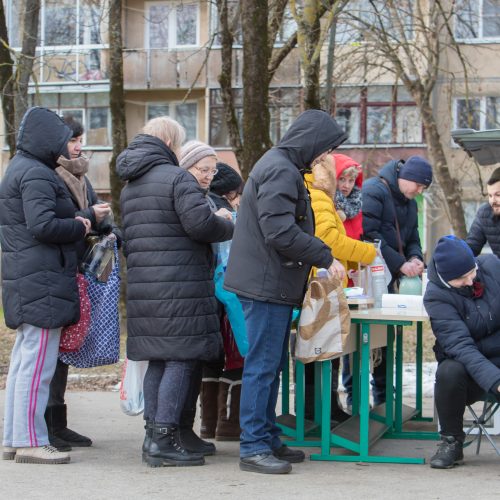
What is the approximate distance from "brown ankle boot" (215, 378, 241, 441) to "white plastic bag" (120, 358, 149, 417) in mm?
677

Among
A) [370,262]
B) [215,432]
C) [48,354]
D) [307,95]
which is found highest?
[307,95]

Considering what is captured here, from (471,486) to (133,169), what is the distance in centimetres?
246

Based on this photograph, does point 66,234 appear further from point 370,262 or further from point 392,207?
point 392,207

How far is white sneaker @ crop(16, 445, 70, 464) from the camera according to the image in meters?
6.27

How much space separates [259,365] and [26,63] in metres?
9.44

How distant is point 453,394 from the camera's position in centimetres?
617

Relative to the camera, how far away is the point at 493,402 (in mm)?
6340


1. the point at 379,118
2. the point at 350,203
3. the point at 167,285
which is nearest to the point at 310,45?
the point at 350,203

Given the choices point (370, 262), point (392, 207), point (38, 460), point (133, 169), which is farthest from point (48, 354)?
point (392, 207)

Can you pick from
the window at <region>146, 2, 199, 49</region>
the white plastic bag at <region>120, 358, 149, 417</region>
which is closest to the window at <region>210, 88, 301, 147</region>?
the window at <region>146, 2, 199, 49</region>

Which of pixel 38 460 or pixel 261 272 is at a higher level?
pixel 261 272

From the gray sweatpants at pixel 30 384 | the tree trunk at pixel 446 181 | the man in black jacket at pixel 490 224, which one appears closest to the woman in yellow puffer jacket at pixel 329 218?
the man in black jacket at pixel 490 224

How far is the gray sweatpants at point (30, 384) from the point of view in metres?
6.21

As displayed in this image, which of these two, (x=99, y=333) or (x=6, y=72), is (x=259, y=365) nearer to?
(x=99, y=333)
